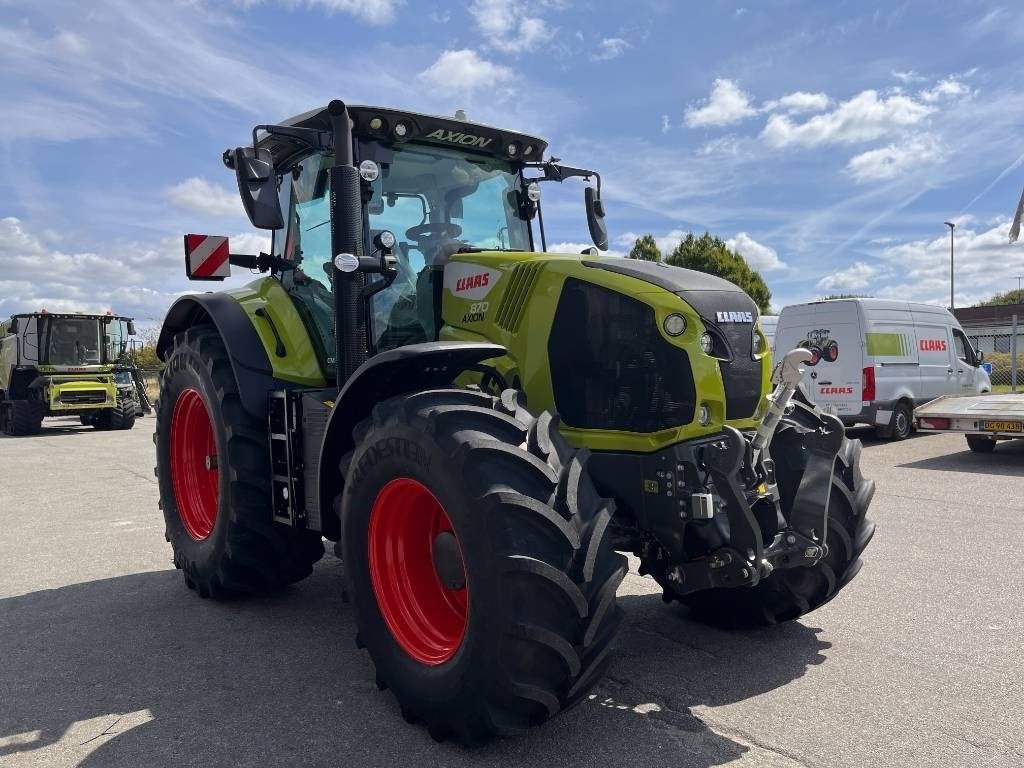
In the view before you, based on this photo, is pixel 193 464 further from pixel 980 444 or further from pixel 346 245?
pixel 980 444

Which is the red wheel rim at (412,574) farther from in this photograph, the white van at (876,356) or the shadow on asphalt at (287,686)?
the white van at (876,356)

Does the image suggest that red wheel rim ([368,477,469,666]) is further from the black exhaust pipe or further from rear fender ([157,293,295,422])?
rear fender ([157,293,295,422])

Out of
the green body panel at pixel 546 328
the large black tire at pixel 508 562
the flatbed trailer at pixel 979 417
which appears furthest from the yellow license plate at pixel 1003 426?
the large black tire at pixel 508 562

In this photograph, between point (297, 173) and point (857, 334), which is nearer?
point (297, 173)

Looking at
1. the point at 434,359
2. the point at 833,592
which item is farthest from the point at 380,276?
the point at 833,592

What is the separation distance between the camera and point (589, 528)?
2938 millimetres

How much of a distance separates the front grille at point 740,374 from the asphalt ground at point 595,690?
119 cm

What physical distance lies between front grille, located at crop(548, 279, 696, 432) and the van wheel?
11724mm

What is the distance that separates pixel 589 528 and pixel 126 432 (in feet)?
62.3

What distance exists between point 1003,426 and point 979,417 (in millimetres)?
309

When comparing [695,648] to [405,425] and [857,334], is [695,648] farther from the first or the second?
[857,334]

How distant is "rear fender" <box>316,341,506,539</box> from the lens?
347cm

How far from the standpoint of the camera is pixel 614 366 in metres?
3.64

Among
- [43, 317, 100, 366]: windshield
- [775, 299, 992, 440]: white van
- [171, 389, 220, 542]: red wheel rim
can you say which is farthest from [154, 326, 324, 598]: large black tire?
[43, 317, 100, 366]: windshield
